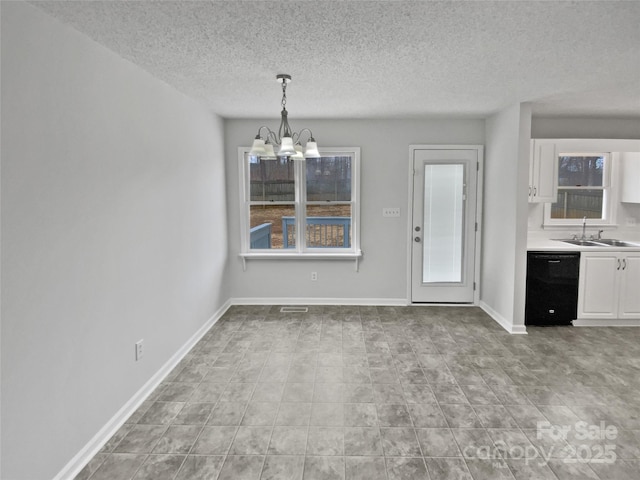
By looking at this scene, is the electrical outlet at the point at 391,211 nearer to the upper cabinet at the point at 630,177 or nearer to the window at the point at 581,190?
the window at the point at 581,190

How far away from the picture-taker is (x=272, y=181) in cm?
538

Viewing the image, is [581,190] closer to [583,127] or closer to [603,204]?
[603,204]

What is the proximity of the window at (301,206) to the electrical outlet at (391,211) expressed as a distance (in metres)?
0.35

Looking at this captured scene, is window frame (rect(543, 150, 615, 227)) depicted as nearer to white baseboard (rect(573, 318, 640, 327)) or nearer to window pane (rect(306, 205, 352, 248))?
white baseboard (rect(573, 318, 640, 327))

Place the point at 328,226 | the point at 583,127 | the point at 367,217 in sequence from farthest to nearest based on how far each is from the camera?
1. the point at 328,226
2. the point at 367,217
3. the point at 583,127

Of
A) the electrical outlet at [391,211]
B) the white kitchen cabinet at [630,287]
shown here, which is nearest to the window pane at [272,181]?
the electrical outlet at [391,211]

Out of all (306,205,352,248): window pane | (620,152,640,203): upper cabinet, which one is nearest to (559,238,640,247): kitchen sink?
(620,152,640,203): upper cabinet

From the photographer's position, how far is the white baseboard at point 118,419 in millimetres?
2214

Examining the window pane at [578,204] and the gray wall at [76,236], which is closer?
the gray wall at [76,236]

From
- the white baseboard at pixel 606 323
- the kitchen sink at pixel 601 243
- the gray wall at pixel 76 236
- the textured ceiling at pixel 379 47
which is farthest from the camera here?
the kitchen sink at pixel 601 243

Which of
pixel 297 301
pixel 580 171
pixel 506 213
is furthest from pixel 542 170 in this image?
pixel 297 301

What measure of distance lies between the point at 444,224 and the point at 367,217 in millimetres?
994

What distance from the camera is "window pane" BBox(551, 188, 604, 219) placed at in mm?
5160

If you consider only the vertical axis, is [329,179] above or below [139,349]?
above
